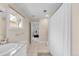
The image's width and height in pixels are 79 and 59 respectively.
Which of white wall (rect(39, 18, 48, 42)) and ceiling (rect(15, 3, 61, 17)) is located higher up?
ceiling (rect(15, 3, 61, 17))

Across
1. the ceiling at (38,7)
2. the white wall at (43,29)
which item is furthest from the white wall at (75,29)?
the white wall at (43,29)

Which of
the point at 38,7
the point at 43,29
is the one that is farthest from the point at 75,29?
the point at 43,29

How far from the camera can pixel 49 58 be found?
1113 mm

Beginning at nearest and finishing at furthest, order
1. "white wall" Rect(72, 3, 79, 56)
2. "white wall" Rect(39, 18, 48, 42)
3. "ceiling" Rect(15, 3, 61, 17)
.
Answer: "white wall" Rect(72, 3, 79, 56) → "ceiling" Rect(15, 3, 61, 17) → "white wall" Rect(39, 18, 48, 42)

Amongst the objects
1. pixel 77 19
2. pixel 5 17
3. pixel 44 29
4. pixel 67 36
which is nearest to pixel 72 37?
pixel 67 36

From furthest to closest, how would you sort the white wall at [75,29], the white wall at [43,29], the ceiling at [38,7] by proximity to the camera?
the white wall at [43,29] → the ceiling at [38,7] → the white wall at [75,29]

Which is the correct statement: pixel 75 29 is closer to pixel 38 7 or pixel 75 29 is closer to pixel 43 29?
pixel 38 7

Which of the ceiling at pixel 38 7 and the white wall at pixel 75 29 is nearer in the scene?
the white wall at pixel 75 29

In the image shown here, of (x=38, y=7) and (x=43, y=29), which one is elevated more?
(x=38, y=7)

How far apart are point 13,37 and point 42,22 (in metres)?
5.37

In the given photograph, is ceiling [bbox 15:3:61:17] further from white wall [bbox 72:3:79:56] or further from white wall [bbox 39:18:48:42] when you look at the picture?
white wall [bbox 39:18:48:42]

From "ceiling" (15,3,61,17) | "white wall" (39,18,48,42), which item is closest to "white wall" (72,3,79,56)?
"ceiling" (15,3,61,17)

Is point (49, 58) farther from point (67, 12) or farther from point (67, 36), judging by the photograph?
point (67, 12)

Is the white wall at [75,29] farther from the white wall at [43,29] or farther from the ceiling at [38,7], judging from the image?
the white wall at [43,29]
